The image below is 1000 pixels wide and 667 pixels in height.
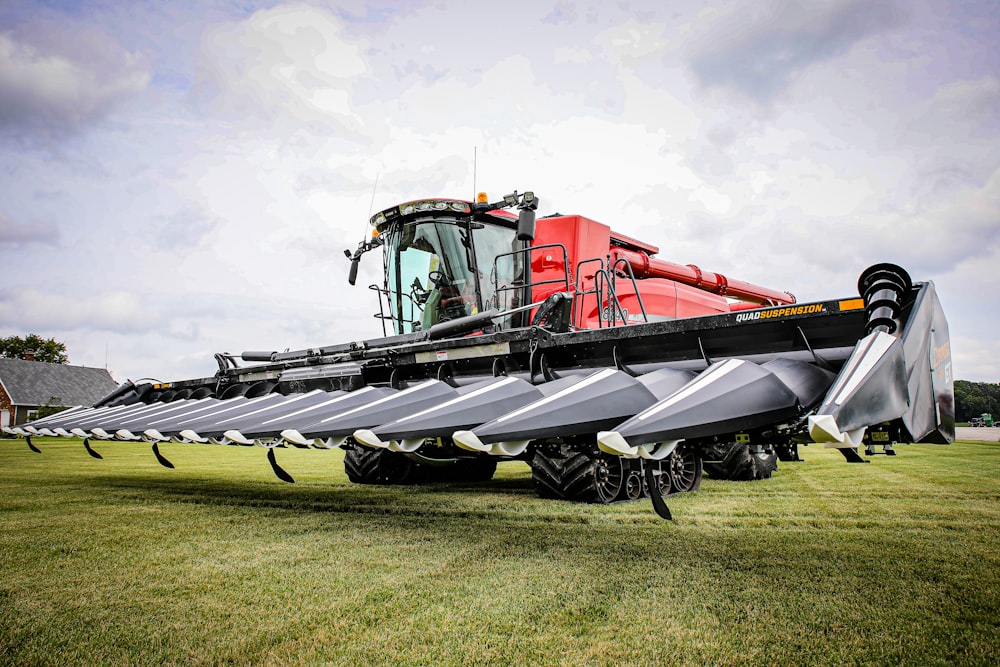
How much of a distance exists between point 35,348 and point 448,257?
165ft

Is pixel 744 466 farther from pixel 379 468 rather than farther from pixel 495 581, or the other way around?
pixel 495 581

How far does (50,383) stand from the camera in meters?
36.6

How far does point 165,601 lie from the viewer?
2930 mm

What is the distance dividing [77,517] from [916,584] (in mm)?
5681

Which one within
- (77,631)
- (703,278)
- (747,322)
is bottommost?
(77,631)

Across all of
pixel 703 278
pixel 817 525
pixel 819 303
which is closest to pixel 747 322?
pixel 819 303

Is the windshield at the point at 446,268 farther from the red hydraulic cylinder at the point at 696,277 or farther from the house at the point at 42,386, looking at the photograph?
the house at the point at 42,386

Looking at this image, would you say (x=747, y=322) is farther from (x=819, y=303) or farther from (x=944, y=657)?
(x=944, y=657)

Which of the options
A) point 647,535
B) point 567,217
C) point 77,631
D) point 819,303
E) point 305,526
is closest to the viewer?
point 77,631

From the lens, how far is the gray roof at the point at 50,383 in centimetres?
3469

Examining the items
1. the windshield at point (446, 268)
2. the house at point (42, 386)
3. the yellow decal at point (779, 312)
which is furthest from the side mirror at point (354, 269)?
the house at point (42, 386)

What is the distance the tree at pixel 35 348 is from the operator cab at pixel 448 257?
46174 millimetres

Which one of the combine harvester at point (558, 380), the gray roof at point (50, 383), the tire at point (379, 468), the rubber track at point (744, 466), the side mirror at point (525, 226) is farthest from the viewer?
the gray roof at point (50, 383)

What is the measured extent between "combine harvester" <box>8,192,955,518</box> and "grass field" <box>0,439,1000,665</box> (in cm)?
57
